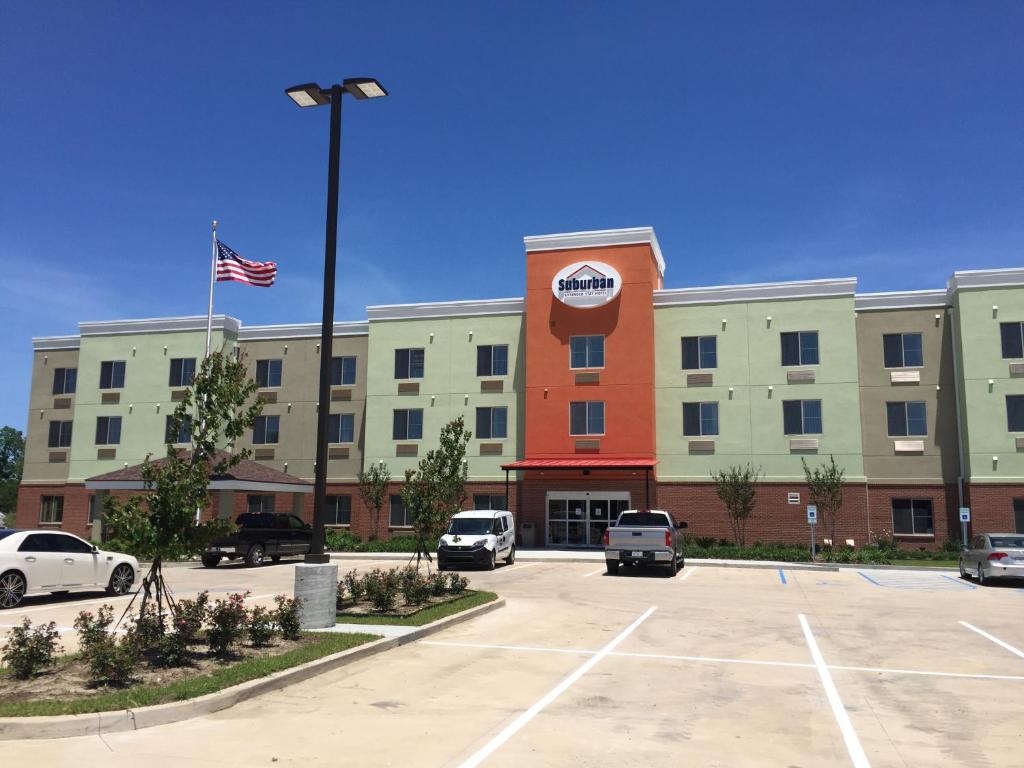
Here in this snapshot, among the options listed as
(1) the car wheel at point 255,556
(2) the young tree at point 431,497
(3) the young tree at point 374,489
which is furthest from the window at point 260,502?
(2) the young tree at point 431,497

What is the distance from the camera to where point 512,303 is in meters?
39.5

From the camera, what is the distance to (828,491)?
110 ft

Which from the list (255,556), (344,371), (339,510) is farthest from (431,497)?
(344,371)

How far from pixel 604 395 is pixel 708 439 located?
491 cm

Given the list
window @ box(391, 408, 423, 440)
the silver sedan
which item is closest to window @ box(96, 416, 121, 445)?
window @ box(391, 408, 423, 440)

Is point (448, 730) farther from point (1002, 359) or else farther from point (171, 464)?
point (1002, 359)

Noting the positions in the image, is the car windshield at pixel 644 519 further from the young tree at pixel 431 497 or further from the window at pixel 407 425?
the window at pixel 407 425

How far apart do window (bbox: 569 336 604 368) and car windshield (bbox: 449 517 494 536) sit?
12069 mm

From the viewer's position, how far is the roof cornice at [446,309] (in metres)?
39.6

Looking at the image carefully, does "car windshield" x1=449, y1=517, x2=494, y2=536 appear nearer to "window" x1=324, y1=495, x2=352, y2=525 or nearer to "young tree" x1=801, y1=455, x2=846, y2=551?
"window" x1=324, y1=495, x2=352, y2=525

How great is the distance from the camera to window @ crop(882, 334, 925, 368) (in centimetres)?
3500

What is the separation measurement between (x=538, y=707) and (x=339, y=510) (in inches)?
1314

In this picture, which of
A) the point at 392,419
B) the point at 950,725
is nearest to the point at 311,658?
the point at 950,725

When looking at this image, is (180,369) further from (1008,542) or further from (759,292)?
(1008,542)
